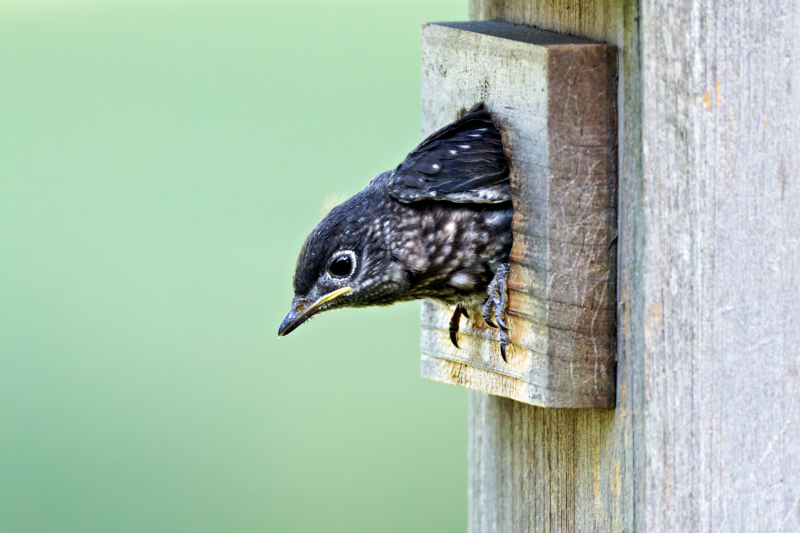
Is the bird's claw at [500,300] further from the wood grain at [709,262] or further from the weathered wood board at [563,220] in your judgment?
the wood grain at [709,262]

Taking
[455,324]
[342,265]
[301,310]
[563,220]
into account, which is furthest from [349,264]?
[563,220]

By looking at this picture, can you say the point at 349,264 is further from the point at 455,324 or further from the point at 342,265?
the point at 455,324

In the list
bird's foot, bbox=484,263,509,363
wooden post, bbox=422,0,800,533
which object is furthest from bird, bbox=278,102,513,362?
wooden post, bbox=422,0,800,533

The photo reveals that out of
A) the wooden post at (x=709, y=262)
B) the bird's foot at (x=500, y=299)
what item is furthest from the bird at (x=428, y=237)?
the wooden post at (x=709, y=262)

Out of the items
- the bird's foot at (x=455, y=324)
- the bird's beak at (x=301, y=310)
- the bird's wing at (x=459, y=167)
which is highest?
the bird's wing at (x=459, y=167)

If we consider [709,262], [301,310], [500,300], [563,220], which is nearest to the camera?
[709,262]

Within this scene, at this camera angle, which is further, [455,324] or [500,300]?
[455,324]

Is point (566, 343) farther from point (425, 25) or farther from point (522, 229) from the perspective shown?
point (425, 25)
